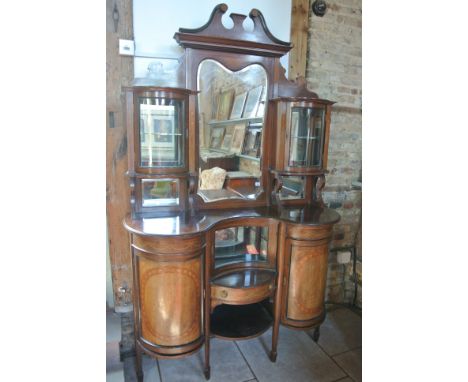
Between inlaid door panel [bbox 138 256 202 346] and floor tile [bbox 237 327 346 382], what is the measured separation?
60 centimetres

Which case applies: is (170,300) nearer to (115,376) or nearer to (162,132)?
(115,376)

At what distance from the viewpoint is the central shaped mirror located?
6.28 feet

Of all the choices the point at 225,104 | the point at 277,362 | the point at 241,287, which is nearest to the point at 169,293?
the point at 241,287

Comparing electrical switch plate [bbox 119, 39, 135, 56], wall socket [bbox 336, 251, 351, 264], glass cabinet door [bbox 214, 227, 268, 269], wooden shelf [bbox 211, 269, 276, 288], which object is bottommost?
wall socket [bbox 336, 251, 351, 264]

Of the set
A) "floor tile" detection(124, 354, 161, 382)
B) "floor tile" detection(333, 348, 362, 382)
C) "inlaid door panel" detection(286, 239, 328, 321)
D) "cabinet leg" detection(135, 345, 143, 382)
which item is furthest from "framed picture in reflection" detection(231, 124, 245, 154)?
"floor tile" detection(333, 348, 362, 382)

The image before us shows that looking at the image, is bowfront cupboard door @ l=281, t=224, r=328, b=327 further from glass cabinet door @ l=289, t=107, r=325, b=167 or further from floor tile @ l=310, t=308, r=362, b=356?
glass cabinet door @ l=289, t=107, r=325, b=167

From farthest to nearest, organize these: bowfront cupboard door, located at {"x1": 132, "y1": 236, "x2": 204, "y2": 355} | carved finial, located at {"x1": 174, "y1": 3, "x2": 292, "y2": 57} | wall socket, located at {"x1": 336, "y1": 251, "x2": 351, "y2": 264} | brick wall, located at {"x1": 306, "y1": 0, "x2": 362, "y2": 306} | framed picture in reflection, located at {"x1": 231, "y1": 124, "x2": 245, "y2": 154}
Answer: wall socket, located at {"x1": 336, "y1": 251, "x2": 351, "y2": 264}
brick wall, located at {"x1": 306, "y1": 0, "x2": 362, "y2": 306}
framed picture in reflection, located at {"x1": 231, "y1": 124, "x2": 245, "y2": 154}
carved finial, located at {"x1": 174, "y1": 3, "x2": 292, "y2": 57}
bowfront cupboard door, located at {"x1": 132, "y1": 236, "x2": 204, "y2": 355}

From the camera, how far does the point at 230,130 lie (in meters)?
2.01
